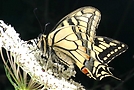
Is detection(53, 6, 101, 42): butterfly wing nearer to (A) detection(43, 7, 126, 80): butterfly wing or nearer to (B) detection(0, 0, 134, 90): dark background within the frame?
(A) detection(43, 7, 126, 80): butterfly wing

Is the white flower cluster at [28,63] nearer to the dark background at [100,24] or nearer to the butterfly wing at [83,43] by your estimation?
the butterfly wing at [83,43]

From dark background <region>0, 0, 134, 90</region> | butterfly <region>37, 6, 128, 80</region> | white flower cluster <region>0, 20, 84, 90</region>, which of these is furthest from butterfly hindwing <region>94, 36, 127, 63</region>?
dark background <region>0, 0, 134, 90</region>

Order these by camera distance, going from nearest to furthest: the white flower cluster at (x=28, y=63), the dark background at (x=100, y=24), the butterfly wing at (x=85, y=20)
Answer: the white flower cluster at (x=28, y=63) → the butterfly wing at (x=85, y=20) → the dark background at (x=100, y=24)

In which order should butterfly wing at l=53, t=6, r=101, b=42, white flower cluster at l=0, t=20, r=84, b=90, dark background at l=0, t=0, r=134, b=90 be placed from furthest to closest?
dark background at l=0, t=0, r=134, b=90, butterfly wing at l=53, t=6, r=101, b=42, white flower cluster at l=0, t=20, r=84, b=90

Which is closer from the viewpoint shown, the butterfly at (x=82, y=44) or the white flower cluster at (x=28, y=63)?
the white flower cluster at (x=28, y=63)

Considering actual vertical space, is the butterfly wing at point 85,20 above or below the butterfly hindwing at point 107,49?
above

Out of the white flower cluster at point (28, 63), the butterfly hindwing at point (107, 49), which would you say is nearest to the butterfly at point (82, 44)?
the butterfly hindwing at point (107, 49)

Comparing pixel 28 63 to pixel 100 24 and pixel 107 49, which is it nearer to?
pixel 107 49
